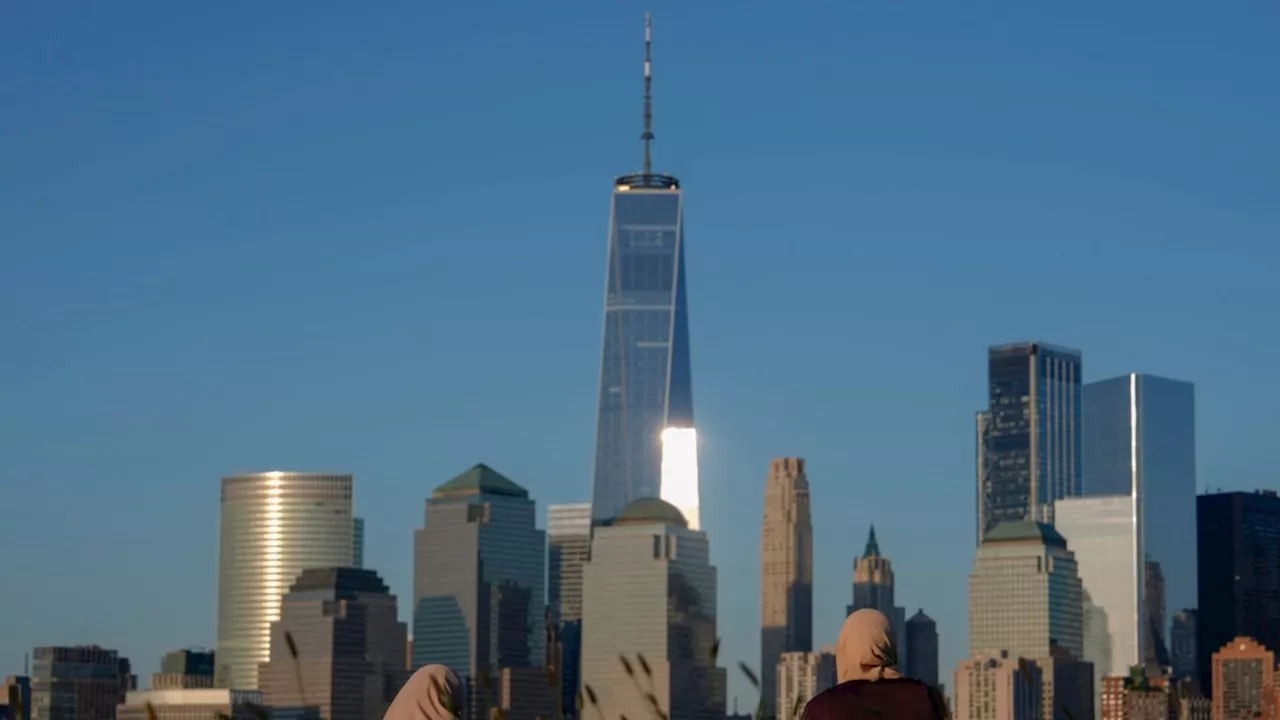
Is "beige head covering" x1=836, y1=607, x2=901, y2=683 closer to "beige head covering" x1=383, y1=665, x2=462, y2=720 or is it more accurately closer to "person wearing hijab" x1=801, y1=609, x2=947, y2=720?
"person wearing hijab" x1=801, y1=609, x2=947, y2=720

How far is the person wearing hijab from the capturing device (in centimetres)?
723

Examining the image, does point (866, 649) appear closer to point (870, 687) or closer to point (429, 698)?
point (870, 687)

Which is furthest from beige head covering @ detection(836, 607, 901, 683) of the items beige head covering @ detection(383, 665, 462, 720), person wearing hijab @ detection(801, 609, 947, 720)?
beige head covering @ detection(383, 665, 462, 720)

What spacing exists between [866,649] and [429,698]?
1321 millimetres

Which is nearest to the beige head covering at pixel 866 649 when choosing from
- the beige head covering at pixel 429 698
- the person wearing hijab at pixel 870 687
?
the person wearing hijab at pixel 870 687

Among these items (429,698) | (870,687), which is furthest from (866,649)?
(429,698)

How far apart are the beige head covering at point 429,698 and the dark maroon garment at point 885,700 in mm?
1125

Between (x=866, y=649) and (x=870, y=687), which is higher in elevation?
(x=866, y=649)

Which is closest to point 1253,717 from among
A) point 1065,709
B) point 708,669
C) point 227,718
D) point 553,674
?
point 1065,709

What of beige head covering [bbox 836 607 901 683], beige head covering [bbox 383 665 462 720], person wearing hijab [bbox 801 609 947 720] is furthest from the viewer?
beige head covering [bbox 383 665 462 720]

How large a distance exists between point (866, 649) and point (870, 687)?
118 millimetres

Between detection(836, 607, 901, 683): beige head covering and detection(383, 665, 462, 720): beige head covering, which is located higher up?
detection(836, 607, 901, 683): beige head covering

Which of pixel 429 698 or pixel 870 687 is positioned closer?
pixel 870 687

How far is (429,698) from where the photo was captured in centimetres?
784
